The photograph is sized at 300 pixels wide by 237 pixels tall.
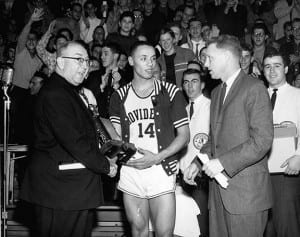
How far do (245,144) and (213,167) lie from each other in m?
0.28

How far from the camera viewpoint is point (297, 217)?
4516 millimetres

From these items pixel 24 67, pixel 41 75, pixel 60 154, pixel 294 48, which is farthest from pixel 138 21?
pixel 60 154

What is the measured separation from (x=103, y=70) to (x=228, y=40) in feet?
11.1

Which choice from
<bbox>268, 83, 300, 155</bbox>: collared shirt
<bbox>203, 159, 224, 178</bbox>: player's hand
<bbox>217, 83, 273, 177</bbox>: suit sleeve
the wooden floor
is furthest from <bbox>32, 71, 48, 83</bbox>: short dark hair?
<bbox>217, 83, 273, 177</bbox>: suit sleeve

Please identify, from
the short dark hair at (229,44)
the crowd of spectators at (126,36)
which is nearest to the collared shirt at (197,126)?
the crowd of spectators at (126,36)

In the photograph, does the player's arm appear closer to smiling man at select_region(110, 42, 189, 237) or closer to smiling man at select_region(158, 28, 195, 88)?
smiling man at select_region(110, 42, 189, 237)

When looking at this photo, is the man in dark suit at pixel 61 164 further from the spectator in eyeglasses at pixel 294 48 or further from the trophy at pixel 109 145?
the spectator in eyeglasses at pixel 294 48

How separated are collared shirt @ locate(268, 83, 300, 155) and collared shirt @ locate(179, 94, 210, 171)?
1110 mm

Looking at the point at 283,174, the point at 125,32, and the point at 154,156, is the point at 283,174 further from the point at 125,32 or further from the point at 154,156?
the point at 125,32

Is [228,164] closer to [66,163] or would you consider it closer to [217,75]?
[217,75]

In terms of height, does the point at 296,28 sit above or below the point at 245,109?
above

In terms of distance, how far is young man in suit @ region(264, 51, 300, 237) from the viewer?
4293 mm

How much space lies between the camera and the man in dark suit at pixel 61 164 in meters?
3.26

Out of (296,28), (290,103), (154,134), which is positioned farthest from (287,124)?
(296,28)
